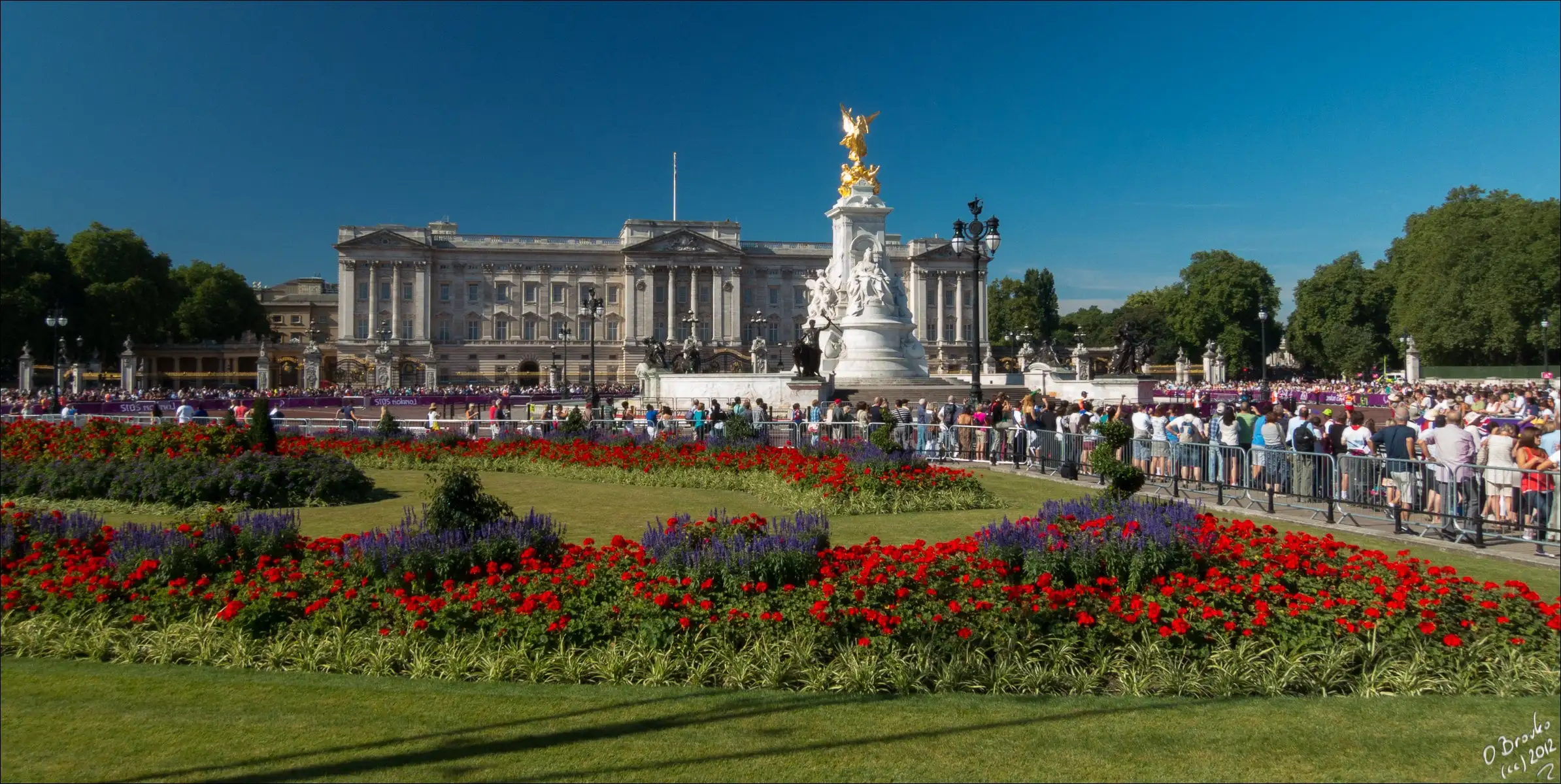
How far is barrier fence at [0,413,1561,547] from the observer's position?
916 cm

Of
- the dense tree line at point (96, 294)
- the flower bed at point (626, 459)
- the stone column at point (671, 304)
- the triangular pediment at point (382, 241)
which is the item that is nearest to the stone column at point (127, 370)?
the dense tree line at point (96, 294)

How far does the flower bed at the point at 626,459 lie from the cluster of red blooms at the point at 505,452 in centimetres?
2

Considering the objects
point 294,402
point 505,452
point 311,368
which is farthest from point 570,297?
point 505,452

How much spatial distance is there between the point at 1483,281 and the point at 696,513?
56522 mm

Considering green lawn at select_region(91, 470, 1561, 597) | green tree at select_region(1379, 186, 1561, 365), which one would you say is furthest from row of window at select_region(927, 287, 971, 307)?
green lawn at select_region(91, 470, 1561, 597)

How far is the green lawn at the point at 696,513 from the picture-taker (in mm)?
8672

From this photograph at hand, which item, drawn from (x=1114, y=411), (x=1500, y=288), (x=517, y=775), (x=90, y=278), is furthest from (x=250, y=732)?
(x=90, y=278)

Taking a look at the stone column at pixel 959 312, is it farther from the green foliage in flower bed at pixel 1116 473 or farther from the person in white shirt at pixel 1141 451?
the green foliage in flower bed at pixel 1116 473

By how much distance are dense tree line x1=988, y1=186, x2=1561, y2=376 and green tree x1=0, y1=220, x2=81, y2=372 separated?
60653 millimetres

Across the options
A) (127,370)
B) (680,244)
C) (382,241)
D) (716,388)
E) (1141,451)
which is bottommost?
(1141,451)

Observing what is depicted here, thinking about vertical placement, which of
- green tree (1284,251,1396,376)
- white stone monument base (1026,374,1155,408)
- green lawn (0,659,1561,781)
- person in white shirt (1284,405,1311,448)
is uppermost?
green tree (1284,251,1396,376)

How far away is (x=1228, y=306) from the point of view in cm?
8069

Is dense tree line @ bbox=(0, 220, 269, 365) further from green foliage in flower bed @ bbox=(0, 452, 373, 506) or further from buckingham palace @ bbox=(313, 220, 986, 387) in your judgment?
green foliage in flower bed @ bbox=(0, 452, 373, 506)

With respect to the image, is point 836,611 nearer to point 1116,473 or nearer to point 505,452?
point 1116,473
